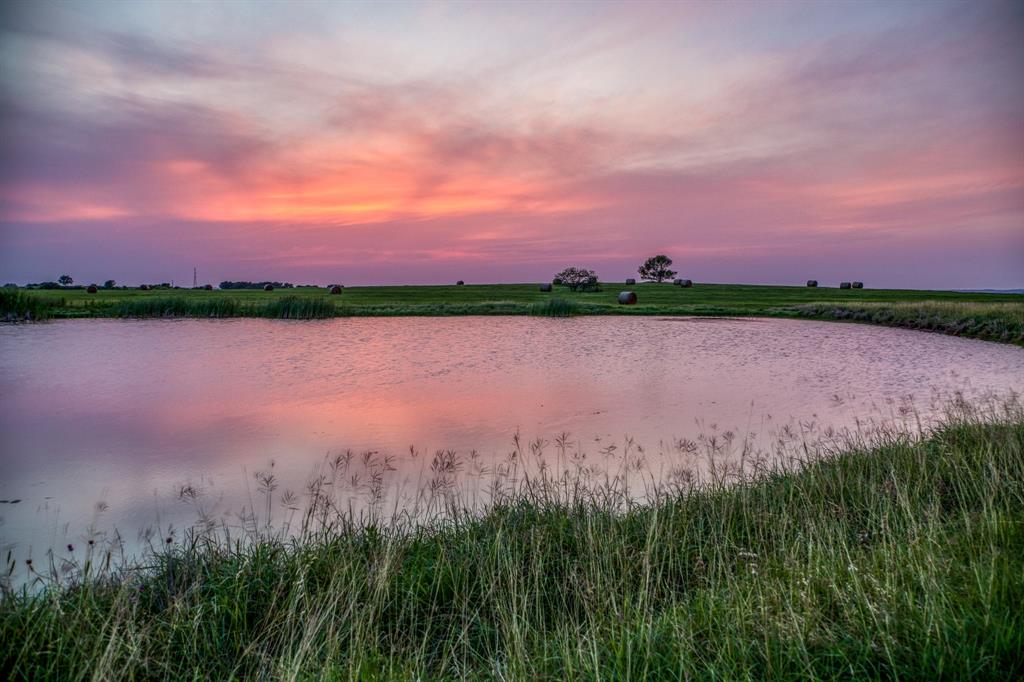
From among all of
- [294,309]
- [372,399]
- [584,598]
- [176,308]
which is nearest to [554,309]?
[294,309]

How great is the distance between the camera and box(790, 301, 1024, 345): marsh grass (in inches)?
978

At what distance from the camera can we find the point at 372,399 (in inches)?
537

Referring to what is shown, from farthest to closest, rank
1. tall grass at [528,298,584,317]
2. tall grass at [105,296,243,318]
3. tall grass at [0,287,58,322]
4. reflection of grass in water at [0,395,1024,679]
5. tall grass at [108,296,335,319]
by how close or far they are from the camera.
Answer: tall grass at [528,298,584,317], tall grass at [108,296,335,319], tall grass at [105,296,243,318], tall grass at [0,287,58,322], reflection of grass in water at [0,395,1024,679]

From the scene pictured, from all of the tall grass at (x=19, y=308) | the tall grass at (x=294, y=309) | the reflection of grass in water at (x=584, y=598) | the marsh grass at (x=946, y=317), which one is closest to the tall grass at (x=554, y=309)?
the tall grass at (x=294, y=309)

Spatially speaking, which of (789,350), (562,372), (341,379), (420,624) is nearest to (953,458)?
(420,624)

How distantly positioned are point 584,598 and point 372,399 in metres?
10.1

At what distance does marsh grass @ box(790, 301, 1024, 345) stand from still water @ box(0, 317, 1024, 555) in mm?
2177

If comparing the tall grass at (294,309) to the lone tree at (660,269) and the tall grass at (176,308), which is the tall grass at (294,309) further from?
the lone tree at (660,269)

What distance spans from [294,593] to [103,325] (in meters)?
33.7

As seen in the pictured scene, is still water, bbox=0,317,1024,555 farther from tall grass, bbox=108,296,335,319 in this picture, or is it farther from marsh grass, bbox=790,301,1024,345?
tall grass, bbox=108,296,335,319

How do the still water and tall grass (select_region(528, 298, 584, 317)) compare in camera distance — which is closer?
the still water

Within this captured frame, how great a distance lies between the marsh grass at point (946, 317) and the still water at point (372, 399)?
→ 218 centimetres

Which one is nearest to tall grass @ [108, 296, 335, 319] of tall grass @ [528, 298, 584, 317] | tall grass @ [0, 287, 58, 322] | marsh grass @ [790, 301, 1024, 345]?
tall grass @ [0, 287, 58, 322]

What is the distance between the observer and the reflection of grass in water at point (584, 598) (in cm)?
318
